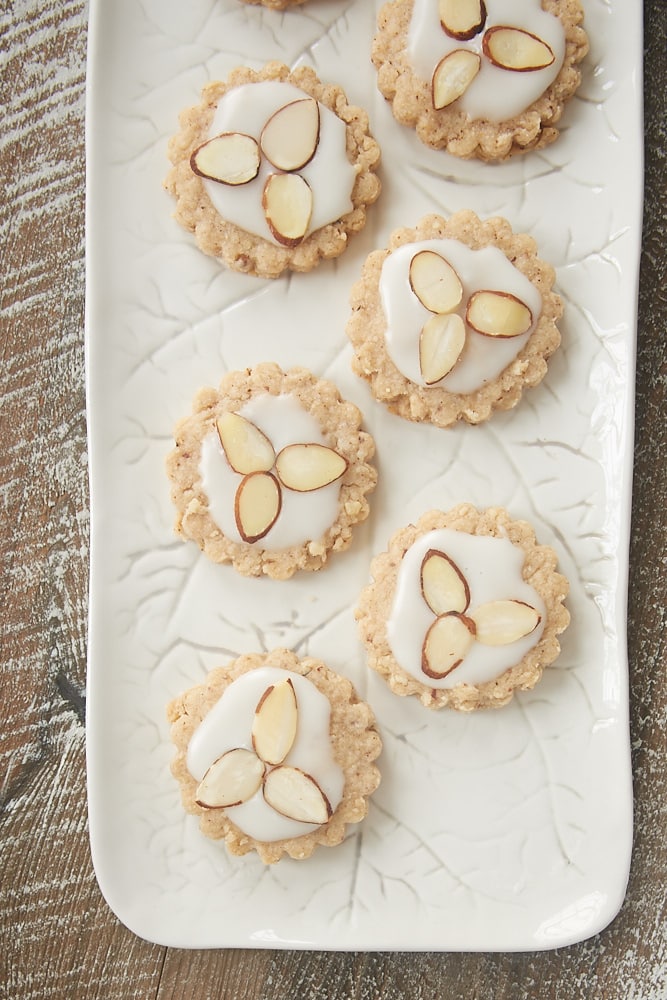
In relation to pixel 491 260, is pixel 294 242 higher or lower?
higher

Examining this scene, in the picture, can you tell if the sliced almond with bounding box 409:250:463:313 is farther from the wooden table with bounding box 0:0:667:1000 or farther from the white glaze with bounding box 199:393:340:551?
the wooden table with bounding box 0:0:667:1000

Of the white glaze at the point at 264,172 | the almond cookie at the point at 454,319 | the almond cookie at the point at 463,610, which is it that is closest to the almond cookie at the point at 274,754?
the almond cookie at the point at 463,610

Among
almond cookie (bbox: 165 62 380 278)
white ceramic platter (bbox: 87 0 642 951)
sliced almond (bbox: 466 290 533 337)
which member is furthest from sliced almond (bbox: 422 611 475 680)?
almond cookie (bbox: 165 62 380 278)

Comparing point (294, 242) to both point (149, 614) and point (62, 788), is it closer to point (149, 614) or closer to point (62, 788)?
point (149, 614)

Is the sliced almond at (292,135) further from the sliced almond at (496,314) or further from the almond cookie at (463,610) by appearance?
the almond cookie at (463,610)

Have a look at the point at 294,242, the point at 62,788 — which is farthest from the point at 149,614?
the point at 294,242
